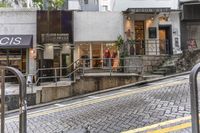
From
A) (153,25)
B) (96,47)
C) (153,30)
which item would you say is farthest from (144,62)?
(96,47)

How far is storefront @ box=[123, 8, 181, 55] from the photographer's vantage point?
773 inches

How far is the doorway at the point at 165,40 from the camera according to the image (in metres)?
19.7

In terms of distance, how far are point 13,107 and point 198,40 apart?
606 inches

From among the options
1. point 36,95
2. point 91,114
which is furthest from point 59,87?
point 91,114

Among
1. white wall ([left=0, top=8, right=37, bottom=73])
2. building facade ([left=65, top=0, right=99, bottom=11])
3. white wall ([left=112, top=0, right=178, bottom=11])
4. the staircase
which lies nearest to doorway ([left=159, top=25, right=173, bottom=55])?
white wall ([left=112, top=0, right=178, bottom=11])

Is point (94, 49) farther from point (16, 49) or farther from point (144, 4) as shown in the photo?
point (16, 49)

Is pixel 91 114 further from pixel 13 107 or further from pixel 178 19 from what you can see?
pixel 178 19

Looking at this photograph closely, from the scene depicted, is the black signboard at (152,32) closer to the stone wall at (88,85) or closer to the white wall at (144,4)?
the white wall at (144,4)

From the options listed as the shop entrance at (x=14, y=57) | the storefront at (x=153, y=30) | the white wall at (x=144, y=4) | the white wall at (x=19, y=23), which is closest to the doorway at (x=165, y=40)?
the storefront at (x=153, y=30)

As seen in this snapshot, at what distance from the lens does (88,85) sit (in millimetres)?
14109

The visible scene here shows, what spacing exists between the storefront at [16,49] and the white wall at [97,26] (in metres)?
3.57

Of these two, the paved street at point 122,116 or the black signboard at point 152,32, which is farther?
the black signboard at point 152,32

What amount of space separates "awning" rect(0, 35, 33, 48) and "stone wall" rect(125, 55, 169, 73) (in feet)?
22.9

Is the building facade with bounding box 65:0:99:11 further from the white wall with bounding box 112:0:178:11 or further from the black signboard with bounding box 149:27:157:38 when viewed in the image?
the black signboard with bounding box 149:27:157:38
